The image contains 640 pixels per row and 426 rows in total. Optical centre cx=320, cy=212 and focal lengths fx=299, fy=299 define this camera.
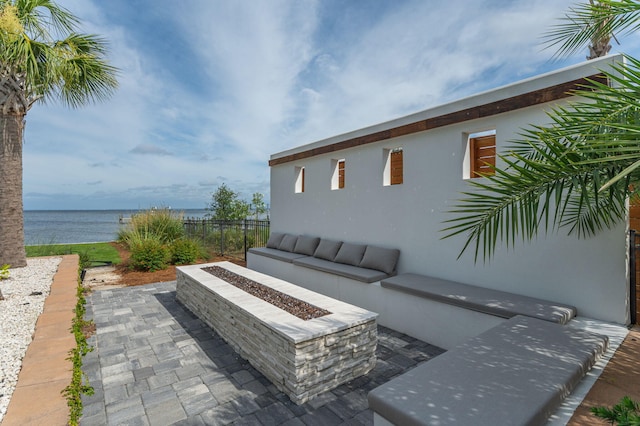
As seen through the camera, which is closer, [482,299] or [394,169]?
[482,299]

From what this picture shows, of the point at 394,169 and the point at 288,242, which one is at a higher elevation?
the point at 394,169

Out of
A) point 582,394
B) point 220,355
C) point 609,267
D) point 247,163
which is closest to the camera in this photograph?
point 582,394

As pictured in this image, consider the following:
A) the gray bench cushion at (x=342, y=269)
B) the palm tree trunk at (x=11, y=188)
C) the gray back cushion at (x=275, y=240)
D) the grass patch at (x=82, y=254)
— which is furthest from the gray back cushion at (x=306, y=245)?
the palm tree trunk at (x=11, y=188)

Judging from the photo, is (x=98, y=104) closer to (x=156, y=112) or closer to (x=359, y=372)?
(x=156, y=112)

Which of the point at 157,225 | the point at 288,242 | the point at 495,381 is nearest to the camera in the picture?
the point at 495,381

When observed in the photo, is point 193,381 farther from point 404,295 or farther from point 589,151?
point 589,151

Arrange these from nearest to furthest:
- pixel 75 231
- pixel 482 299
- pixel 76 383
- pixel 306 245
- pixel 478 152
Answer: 1. pixel 76 383
2. pixel 482 299
3. pixel 478 152
4. pixel 306 245
5. pixel 75 231

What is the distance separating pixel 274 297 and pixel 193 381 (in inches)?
50.7

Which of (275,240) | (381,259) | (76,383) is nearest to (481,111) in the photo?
(381,259)

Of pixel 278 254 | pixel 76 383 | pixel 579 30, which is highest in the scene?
pixel 579 30

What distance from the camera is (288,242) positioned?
7.57 meters

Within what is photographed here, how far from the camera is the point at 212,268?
5832 mm

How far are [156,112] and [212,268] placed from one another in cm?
735

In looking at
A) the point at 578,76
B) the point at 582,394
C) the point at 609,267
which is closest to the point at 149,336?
the point at 582,394
